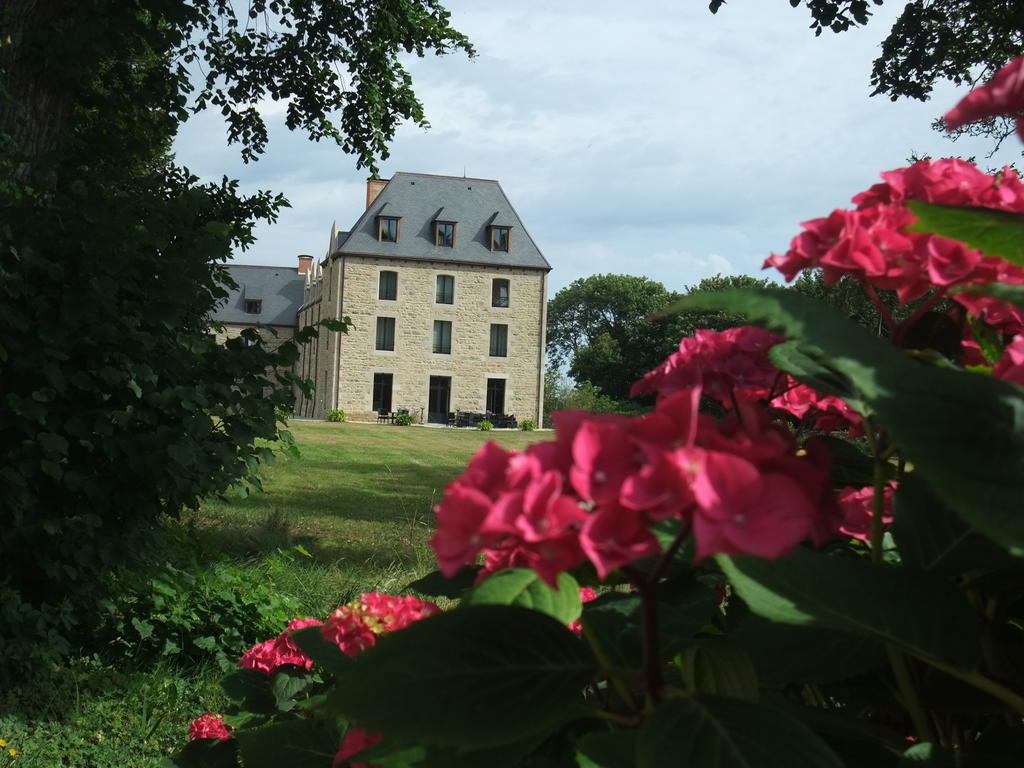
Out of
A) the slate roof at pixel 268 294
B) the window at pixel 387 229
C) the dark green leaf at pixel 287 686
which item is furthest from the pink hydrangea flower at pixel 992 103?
the slate roof at pixel 268 294

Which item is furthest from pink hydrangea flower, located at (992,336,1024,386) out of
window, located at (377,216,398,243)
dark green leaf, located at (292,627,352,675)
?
window, located at (377,216,398,243)

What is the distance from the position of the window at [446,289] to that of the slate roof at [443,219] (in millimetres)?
838

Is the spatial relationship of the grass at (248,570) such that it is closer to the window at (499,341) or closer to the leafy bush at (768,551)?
the leafy bush at (768,551)

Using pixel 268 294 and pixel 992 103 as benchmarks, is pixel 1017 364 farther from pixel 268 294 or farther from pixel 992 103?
pixel 268 294

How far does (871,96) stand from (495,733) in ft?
39.6

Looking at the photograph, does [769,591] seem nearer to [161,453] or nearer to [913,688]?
[913,688]

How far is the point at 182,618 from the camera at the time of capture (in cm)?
461

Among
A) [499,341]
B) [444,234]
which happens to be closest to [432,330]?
[499,341]

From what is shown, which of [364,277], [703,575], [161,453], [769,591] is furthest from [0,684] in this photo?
[364,277]

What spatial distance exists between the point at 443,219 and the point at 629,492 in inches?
1465

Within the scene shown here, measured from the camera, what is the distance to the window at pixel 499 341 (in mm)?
36875

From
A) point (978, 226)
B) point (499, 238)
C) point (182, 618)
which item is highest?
point (499, 238)

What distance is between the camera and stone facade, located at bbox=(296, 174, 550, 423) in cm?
3619

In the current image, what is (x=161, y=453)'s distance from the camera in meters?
4.03
